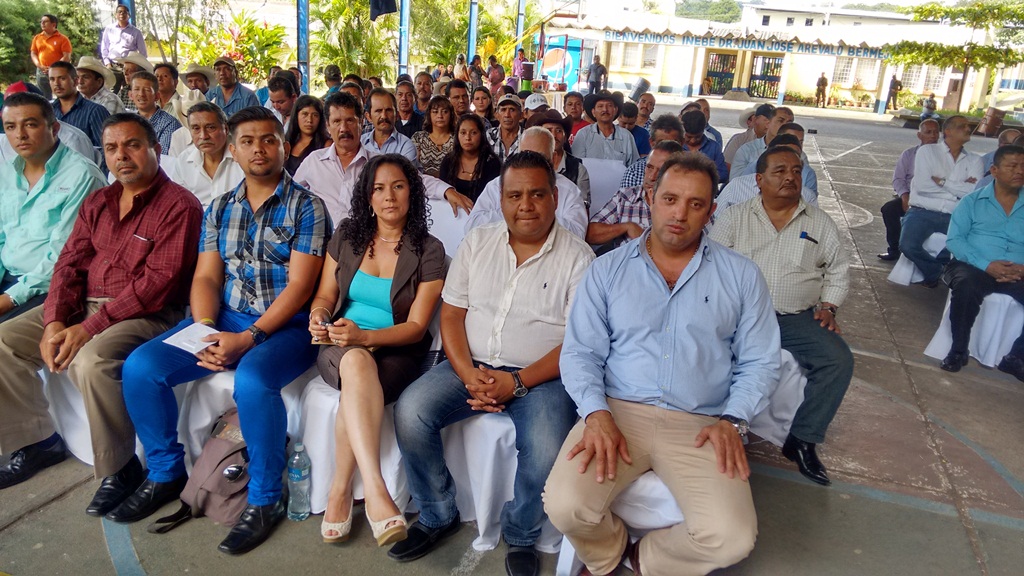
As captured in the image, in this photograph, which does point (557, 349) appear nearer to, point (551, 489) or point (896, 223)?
point (551, 489)

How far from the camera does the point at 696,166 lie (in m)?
2.47

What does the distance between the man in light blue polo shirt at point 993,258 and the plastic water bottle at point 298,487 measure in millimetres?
4155

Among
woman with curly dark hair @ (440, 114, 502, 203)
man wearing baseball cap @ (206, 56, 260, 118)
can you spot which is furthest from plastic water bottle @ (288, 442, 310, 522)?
man wearing baseball cap @ (206, 56, 260, 118)

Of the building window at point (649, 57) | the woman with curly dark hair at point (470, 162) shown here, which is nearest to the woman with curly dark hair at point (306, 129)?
the woman with curly dark hair at point (470, 162)

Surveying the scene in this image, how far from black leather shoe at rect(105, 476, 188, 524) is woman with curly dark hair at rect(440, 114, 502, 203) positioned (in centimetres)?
272

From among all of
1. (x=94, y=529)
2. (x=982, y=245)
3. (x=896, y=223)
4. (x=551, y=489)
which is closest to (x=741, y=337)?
(x=551, y=489)

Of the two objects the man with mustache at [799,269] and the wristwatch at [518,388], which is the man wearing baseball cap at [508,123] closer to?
the man with mustache at [799,269]

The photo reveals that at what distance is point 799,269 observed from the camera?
134 inches

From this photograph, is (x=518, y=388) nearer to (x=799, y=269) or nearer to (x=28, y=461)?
(x=799, y=269)

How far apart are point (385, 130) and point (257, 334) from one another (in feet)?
8.76

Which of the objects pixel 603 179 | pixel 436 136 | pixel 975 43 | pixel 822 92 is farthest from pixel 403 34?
pixel 822 92

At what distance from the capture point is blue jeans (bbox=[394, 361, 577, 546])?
247 cm

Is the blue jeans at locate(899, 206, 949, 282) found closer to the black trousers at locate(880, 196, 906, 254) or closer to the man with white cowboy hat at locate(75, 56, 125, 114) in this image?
the black trousers at locate(880, 196, 906, 254)

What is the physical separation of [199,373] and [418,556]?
1184 millimetres
